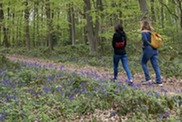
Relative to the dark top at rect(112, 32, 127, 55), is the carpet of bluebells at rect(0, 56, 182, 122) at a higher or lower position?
lower

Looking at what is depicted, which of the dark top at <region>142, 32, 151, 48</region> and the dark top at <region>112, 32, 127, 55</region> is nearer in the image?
the dark top at <region>142, 32, 151, 48</region>

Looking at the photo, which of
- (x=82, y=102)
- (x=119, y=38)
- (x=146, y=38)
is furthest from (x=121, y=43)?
(x=82, y=102)

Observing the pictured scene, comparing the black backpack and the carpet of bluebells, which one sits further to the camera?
the black backpack

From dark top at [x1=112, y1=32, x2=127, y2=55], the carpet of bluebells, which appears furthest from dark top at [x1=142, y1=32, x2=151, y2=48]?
the carpet of bluebells

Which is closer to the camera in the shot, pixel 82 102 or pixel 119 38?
pixel 82 102

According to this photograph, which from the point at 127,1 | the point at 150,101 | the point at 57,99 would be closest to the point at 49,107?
the point at 57,99

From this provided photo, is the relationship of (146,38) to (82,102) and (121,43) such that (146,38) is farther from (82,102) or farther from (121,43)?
(82,102)

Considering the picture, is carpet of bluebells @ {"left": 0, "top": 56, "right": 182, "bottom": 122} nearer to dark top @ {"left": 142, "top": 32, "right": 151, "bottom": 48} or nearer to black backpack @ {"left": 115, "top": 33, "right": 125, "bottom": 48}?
black backpack @ {"left": 115, "top": 33, "right": 125, "bottom": 48}

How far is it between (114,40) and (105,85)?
208 cm

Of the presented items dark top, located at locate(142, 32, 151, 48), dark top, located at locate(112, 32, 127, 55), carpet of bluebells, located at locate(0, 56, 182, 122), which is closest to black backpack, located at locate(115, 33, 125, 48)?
dark top, located at locate(112, 32, 127, 55)

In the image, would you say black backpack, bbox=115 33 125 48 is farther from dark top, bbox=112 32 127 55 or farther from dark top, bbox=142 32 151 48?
dark top, bbox=142 32 151 48

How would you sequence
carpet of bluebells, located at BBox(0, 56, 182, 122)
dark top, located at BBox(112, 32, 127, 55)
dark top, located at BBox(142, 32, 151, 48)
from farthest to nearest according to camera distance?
dark top, located at BBox(112, 32, 127, 55), dark top, located at BBox(142, 32, 151, 48), carpet of bluebells, located at BBox(0, 56, 182, 122)

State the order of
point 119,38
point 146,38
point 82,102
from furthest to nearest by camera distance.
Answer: point 119,38
point 146,38
point 82,102

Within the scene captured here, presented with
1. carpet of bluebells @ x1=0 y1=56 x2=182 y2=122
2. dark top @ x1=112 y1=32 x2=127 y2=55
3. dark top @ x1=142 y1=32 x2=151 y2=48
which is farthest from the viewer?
dark top @ x1=112 y1=32 x2=127 y2=55
